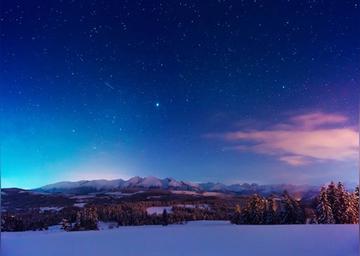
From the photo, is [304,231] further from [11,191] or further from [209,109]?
[11,191]

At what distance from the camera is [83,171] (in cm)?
Result: 577

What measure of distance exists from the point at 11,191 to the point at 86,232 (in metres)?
0.95

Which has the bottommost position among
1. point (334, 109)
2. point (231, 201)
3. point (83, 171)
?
point (231, 201)

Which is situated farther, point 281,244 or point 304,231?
point 304,231

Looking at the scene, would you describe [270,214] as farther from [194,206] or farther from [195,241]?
[195,241]

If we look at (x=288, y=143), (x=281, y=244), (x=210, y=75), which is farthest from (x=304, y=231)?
(x=210, y=75)

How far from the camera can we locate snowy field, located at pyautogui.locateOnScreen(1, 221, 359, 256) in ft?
16.1

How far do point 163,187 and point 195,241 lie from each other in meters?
0.76

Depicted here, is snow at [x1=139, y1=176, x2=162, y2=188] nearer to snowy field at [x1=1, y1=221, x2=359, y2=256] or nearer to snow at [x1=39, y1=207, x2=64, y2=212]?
snowy field at [x1=1, y1=221, x2=359, y2=256]

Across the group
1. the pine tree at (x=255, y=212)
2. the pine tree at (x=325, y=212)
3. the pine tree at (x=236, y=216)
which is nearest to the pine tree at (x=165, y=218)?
the pine tree at (x=236, y=216)

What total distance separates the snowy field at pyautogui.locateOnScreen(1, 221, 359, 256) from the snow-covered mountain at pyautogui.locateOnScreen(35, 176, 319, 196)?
416 mm

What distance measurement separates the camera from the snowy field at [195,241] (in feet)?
16.1

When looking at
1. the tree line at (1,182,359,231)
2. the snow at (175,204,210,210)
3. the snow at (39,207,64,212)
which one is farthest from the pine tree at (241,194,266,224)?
the snow at (39,207,64,212)

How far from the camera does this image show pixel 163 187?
587cm
